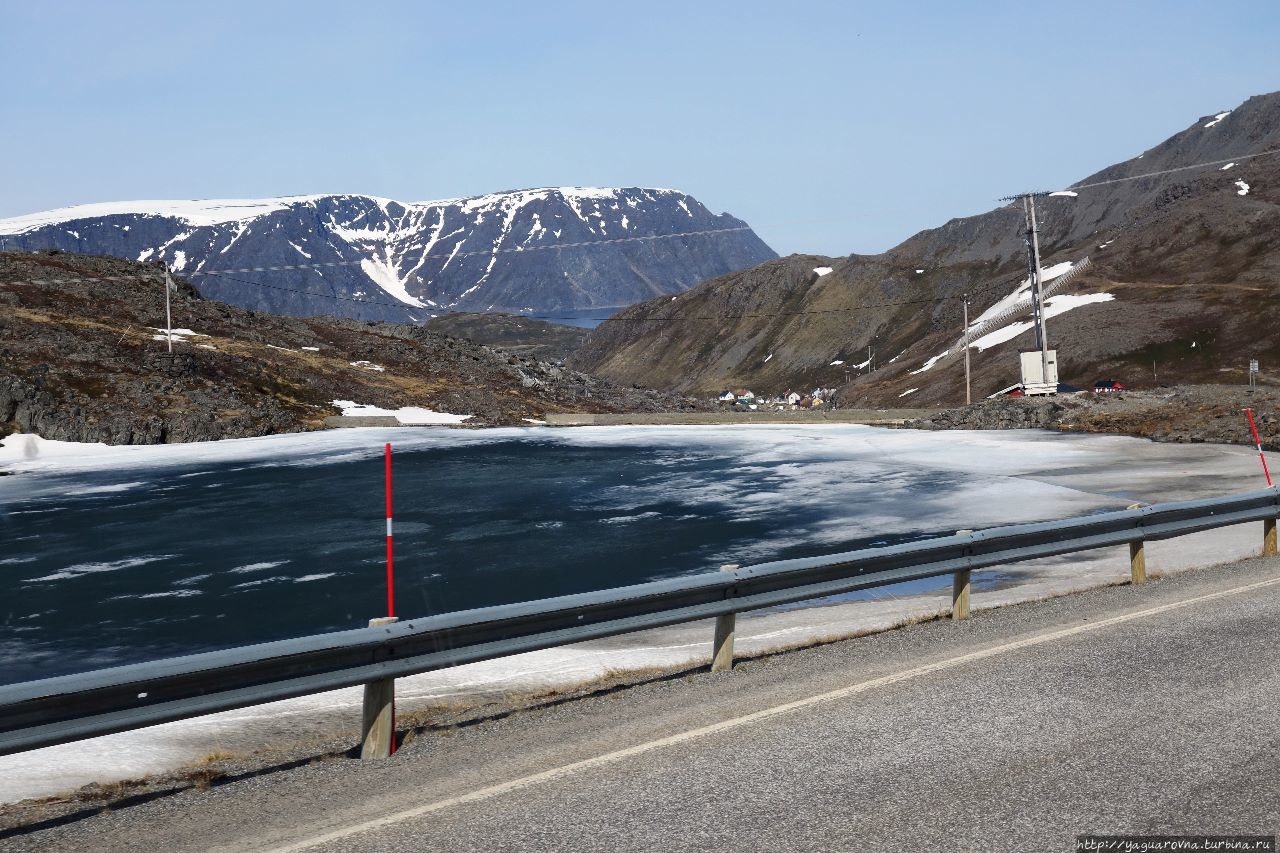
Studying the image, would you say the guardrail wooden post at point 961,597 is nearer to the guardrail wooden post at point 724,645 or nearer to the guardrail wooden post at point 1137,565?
the guardrail wooden post at point 1137,565

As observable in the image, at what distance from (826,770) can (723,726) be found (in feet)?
4.06

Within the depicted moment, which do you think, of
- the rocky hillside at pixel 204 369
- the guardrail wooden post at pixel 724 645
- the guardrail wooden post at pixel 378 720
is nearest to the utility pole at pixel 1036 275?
the rocky hillside at pixel 204 369

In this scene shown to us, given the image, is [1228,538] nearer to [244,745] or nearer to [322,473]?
[244,745]

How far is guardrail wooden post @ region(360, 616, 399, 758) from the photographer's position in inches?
313

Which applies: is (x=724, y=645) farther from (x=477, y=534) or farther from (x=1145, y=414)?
(x=1145, y=414)

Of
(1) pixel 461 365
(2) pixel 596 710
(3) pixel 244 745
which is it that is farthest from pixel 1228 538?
(1) pixel 461 365

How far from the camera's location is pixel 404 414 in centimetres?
7850

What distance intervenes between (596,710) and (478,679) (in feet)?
13.6

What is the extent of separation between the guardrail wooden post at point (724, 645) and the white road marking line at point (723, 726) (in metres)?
1.44

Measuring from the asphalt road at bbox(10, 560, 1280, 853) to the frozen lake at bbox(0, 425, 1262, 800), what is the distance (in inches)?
119

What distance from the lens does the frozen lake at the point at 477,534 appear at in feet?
47.9

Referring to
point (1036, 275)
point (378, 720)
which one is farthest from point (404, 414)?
point (378, 720)

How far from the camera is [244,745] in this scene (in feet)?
33.3

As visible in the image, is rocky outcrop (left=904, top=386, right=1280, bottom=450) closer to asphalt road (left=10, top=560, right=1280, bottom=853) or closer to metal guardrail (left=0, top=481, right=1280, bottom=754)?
metal guardrail (left=0, top=481, right=1280, bottom=754)
